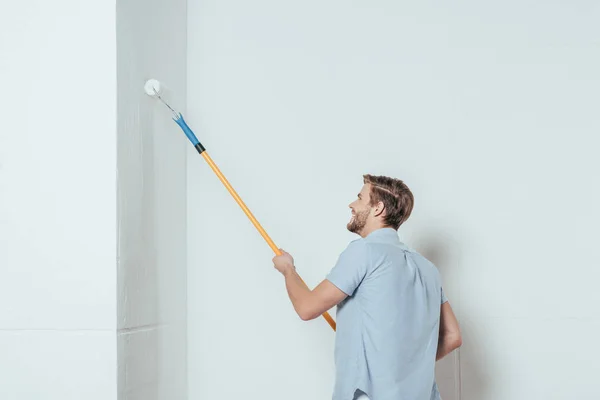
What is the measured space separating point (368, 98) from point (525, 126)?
0.65 meters

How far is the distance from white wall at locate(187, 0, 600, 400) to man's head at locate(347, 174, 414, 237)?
0.59 meters

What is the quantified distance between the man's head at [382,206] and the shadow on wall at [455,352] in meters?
0.67

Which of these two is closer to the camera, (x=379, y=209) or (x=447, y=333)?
(x=379, y=209)

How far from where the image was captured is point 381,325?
2289mm

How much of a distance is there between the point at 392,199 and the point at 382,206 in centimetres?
4

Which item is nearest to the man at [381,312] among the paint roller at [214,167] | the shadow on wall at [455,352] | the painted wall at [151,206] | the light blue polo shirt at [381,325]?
the light blue polo shirt at [381,325]

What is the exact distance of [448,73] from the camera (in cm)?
316

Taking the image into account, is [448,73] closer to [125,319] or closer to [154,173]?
[154,173]

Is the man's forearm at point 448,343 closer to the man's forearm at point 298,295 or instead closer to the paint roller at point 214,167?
the paint roller at point 214,167

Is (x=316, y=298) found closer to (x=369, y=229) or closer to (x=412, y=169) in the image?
(x=369, y=229)
